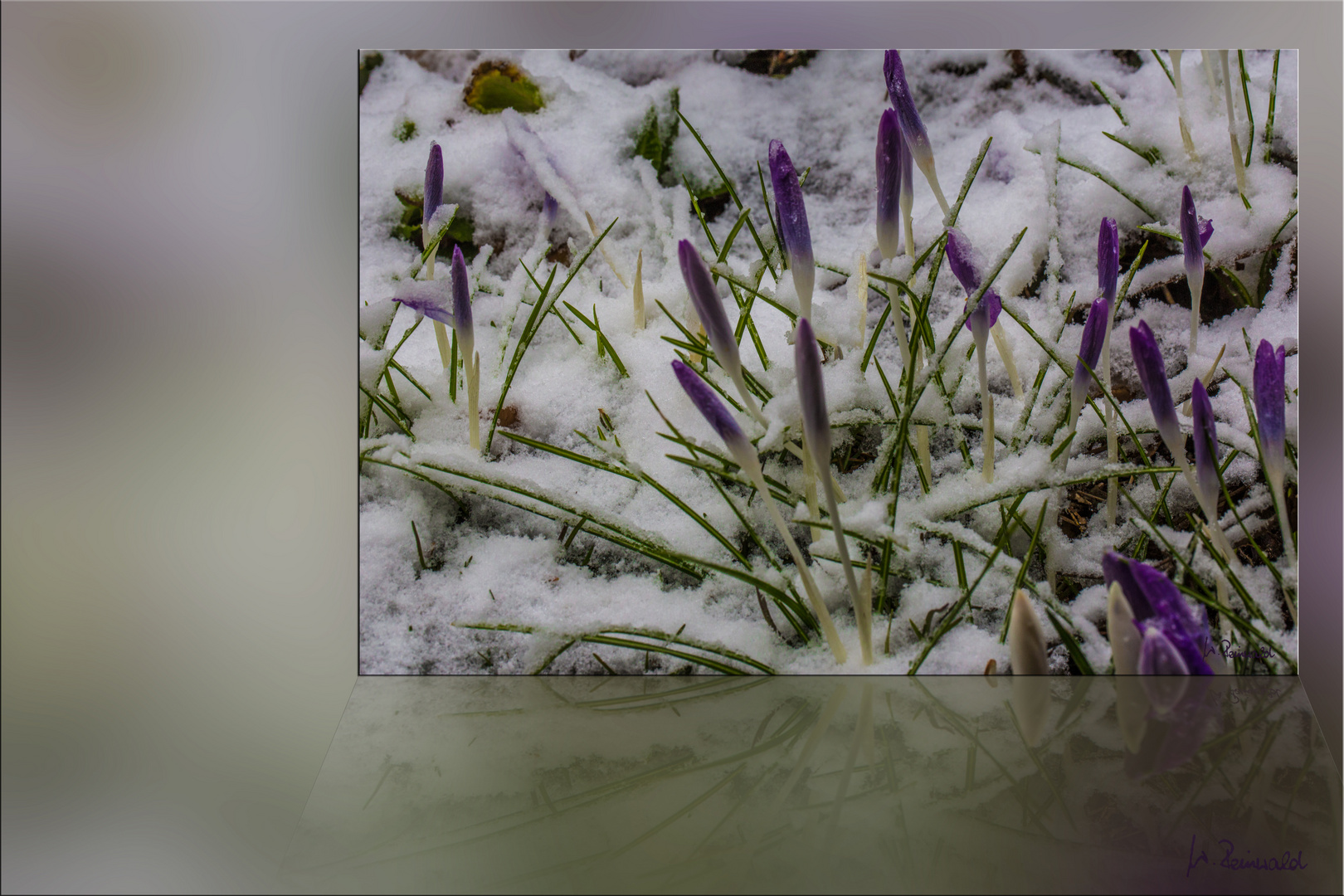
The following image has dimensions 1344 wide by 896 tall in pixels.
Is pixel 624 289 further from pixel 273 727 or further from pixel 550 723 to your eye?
pixel 273 727

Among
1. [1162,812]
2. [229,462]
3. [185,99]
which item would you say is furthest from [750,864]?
[185,99]

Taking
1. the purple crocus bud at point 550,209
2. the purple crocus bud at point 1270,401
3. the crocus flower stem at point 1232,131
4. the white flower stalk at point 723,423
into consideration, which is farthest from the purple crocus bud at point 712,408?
the crocus flower stem at point 1232,131

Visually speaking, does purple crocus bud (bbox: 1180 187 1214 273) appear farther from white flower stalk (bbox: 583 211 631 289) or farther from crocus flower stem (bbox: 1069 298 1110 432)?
white flower stalk (bbox: 583 211 631 289)

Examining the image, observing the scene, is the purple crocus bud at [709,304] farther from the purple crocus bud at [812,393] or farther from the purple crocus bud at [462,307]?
the purple crocus bud at [462,307]

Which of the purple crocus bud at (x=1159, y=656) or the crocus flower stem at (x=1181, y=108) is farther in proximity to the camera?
the crocus flower stem at (x=1181, y=108)

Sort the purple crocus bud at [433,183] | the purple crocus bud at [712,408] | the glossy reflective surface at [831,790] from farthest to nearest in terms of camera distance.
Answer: the purple crocus bud at [433,183]
the purple crocus bud at [712,408]
the glossy reflective surface at [831,790]

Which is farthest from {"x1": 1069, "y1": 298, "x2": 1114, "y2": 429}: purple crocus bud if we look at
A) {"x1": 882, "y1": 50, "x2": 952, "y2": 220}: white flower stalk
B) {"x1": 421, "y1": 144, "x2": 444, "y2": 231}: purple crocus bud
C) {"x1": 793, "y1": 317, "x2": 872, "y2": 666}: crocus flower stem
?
{"x1": 421, "y1": 144, "x2": 444, "y2": 231}: purple crocus bud
